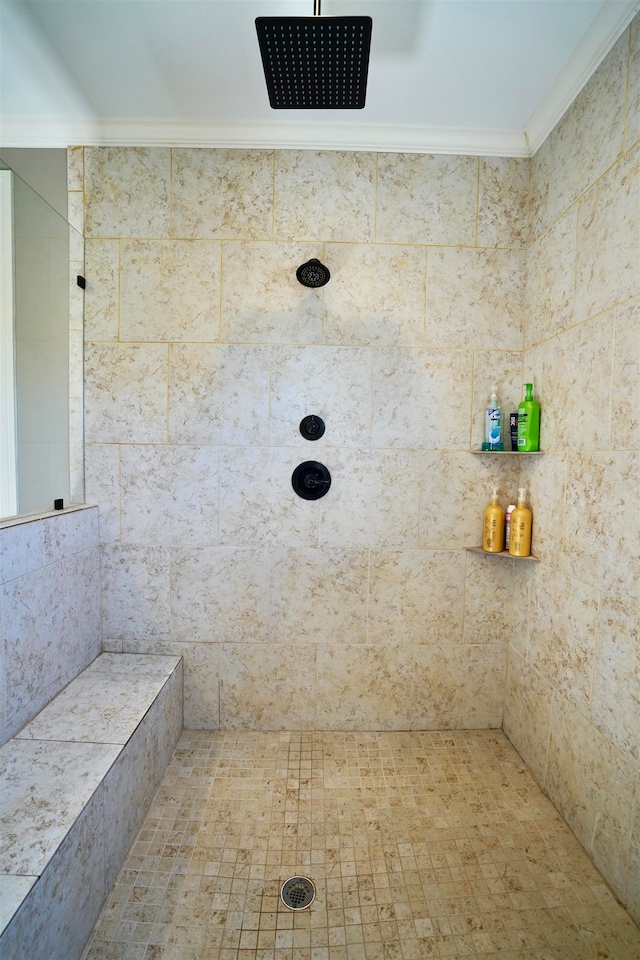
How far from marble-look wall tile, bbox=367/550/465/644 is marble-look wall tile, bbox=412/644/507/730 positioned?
87 mm

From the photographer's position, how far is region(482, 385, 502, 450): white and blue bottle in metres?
1.65

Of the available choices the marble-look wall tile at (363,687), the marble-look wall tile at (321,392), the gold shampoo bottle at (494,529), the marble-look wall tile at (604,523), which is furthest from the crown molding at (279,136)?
the marble-look wall tile at (363,687)

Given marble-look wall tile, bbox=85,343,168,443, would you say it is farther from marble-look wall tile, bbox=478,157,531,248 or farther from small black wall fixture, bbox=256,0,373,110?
marble-look wall tile, bbox=478,157,531,248

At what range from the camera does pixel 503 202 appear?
1.69m

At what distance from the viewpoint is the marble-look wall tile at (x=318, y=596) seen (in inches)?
68.4

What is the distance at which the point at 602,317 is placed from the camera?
1262mm

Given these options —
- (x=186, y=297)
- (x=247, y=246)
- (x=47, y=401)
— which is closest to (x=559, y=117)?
(x=247, y=246)

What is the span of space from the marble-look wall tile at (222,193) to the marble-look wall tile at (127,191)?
2.0 inches

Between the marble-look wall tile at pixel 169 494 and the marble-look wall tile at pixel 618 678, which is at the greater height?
the marble-look wall tile at pixel 169 494

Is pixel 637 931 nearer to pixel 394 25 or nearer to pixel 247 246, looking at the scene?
pixel 247 246

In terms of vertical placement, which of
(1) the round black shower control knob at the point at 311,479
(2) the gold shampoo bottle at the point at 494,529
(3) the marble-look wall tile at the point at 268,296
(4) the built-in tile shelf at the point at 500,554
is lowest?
(4) the built-in tile shelf at the point at 500,554

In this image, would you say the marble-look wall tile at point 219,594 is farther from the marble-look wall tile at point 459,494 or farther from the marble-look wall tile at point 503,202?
the marble-look wall tile at point 503,202

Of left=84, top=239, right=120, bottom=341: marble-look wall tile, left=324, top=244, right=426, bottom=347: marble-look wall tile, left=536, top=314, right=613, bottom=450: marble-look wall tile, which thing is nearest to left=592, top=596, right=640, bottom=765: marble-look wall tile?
left=536, top=314, right=613, bottom=450: marble-look wall tile

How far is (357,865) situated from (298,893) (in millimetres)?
189
